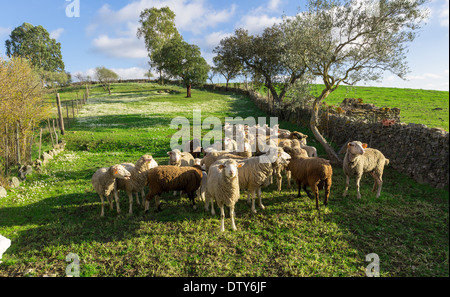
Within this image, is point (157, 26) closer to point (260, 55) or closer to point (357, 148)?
point (260, 55)

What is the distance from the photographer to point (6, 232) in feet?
21.7

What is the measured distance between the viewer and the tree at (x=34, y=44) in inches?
2024

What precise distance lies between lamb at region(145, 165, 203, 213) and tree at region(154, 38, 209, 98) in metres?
34.6

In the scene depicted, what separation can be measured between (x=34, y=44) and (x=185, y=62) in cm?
3922

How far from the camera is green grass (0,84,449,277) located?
5336mm

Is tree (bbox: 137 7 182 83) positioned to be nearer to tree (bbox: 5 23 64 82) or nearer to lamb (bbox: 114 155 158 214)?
tree (bbox: 5 23 64 82)

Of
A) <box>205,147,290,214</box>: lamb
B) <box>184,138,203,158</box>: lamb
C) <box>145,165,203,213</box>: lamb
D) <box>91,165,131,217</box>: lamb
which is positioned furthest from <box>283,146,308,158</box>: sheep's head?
<box>91,165,131,217</box>: lamb

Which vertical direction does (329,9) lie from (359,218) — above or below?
above

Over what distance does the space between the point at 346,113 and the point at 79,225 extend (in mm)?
19138

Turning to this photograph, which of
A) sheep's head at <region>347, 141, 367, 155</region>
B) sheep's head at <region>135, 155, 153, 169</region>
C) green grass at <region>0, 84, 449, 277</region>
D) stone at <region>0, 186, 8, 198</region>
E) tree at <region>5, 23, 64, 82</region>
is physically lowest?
green grass at <region>0, 84, 449, 277</region>

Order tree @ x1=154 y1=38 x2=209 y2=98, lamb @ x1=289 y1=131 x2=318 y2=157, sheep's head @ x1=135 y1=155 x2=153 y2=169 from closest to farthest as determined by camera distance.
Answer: sheep's head @ x1=135 y1=155 x2=153 y2=169, lamb @ x1=289 y1=131 x2=318 y2=157, tree @ x1=154 y1=38 x2=209 y2=98
